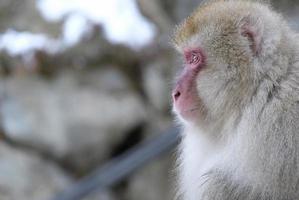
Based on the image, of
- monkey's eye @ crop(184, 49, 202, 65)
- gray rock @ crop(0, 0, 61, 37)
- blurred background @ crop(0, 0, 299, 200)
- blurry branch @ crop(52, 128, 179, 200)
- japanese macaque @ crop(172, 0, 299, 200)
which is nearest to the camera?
japanese macaque @ crop(172, 0, 299, 200)

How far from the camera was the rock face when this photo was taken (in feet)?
18.5

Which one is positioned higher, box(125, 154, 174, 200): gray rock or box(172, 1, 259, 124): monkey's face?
box(125, 154, 174, 200): gray rock

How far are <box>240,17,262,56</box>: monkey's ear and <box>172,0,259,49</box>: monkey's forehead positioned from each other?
0.11ft

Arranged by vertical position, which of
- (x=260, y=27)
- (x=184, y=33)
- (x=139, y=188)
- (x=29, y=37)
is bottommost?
(x=260, y=27)

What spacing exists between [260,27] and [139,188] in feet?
11.4

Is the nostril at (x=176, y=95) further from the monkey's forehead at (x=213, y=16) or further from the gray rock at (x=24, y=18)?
the gray rock at (x=24, y=18)

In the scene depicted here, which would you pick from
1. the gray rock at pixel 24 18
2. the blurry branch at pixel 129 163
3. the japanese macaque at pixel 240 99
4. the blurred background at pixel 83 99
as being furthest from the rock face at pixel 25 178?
the japanese macaque at pixel 240 99

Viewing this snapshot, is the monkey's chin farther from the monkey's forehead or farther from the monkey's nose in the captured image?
the monkey's forehead

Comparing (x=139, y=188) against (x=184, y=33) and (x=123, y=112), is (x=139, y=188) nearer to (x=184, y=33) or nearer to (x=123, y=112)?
(x=123, y=112)

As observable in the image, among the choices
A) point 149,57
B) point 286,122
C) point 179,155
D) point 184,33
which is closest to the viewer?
point 286,122

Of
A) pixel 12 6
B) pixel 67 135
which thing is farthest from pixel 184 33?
pixel 12 6

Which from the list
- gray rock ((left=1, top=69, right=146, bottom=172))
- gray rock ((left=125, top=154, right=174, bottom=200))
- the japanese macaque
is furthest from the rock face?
the japanese macaque

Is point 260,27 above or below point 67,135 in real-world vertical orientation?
below

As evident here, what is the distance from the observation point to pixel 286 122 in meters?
2.49
